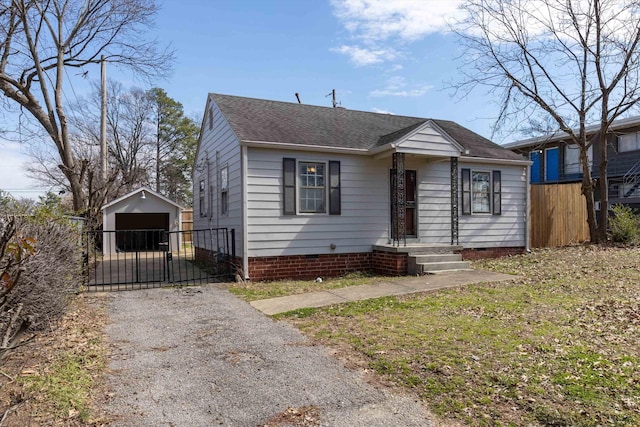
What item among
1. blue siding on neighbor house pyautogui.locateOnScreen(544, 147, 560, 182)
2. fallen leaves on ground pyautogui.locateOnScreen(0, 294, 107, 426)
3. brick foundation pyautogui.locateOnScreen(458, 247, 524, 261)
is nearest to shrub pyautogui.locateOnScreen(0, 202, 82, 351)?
fallen leaves on ground pyautogui.locateOnScreen(0, 294, 107, 426)

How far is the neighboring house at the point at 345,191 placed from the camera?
9.52 m

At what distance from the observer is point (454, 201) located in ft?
37.0

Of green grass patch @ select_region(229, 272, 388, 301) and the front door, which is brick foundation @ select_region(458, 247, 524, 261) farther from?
green grass patch @ select_region(229, 272, 388, 301)

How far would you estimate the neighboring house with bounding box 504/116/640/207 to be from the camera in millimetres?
20014

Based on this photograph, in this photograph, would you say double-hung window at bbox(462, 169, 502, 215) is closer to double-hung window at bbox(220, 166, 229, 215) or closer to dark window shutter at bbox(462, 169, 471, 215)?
dark window shutter at bbox(462, 169, 471, 215)

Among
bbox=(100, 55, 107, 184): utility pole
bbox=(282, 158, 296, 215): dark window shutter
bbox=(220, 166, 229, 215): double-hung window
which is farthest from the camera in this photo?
bbox=(100, 55, 107, 184): utility pole

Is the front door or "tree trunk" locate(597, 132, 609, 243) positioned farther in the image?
"tree trunk" locate(597, 132, 609, 243)

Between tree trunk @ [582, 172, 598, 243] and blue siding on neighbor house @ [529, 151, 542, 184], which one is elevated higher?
blue siding on neighbor house @ [529, 151, 542, 184]

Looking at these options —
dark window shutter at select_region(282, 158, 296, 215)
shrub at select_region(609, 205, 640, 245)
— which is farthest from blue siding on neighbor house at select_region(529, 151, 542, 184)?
dark window shutter at select_region(282, 158, 296, 215)

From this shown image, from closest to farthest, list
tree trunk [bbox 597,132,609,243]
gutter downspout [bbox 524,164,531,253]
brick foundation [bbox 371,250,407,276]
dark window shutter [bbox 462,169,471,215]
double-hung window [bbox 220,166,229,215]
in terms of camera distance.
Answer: brick foundation [bbox 371,250,407,276] < double-hung window [bbox 220,166,229,215] < dark window shutter [bbox 462,169,471,215] < gutter downspout [bbox 524,164,531,253] < tree trunk [bbox 597,132,609,243]

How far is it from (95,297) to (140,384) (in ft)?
15.6

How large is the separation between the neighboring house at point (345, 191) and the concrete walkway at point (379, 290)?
3.43 feet

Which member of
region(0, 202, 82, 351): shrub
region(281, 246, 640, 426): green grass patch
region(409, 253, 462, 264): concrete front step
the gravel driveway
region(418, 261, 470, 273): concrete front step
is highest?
region(0, 202, 82, 351): shrub

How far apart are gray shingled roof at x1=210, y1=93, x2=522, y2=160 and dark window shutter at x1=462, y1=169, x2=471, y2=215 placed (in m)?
0.57
